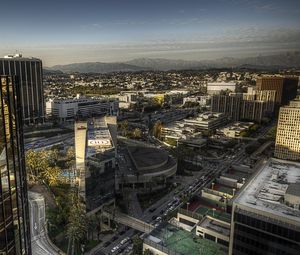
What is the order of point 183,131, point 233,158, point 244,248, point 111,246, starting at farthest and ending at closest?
point 183,131, point 233,158, point 111,246, point 244,248

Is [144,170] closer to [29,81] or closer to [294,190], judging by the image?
[294,190]

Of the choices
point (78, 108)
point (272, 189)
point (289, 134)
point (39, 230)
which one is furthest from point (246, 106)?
point (39, 230)

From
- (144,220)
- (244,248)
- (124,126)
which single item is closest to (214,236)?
(244,248)

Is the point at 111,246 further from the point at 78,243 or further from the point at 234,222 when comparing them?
the point at 234,222

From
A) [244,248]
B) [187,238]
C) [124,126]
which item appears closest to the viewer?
[244,248]

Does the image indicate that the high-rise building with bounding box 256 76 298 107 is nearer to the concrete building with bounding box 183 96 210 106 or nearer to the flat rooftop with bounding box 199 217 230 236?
the concrete building with bounding box 183 96 210 106

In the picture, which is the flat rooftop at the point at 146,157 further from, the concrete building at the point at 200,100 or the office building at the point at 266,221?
the concrete building at the point at 200,100

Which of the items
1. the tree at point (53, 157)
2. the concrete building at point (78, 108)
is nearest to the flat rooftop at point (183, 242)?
the tree at point (53, 157)
